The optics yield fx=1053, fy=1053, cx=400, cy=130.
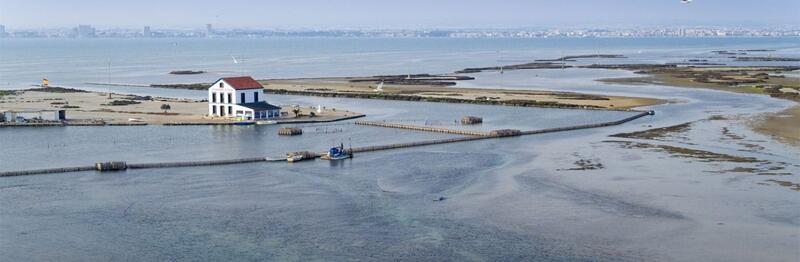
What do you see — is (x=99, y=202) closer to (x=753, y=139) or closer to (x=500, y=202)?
(x=500, y=202)

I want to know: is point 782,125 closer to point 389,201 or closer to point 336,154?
point 336,154

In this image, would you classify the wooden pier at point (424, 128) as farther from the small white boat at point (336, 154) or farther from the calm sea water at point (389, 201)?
the small white boat at point (336, 154)

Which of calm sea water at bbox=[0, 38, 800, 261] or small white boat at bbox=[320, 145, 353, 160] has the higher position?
small white boat at bbox=[320, 145, 353, 160]

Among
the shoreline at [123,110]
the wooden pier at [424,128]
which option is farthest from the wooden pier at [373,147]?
the shoreline at [123,110]

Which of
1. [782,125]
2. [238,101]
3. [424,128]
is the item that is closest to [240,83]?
[238,101]

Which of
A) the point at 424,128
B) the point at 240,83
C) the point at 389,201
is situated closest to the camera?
the point at 389,201

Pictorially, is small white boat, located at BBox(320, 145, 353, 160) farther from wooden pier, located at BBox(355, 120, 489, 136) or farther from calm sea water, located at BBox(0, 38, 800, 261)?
wooden pier, located at BBox(355, 120, 489, 136)

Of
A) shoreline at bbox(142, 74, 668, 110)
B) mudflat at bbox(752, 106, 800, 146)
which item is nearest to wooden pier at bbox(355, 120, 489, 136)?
mudflat at bbox(752, 106, 800, 146)

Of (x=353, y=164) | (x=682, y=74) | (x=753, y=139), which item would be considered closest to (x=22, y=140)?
(x=353, y=164)

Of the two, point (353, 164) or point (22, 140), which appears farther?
point (22, 140)
